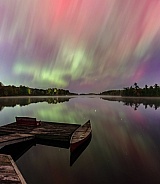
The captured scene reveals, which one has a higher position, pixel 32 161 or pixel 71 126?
pixel 71 126

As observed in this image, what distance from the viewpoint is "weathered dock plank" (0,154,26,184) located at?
12198 mm

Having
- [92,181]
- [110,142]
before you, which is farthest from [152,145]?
[92,181]

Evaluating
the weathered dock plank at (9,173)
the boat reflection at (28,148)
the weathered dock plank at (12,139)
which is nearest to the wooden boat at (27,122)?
the boat reflection at (28,148)

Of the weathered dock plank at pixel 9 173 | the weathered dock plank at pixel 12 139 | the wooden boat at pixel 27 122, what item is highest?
the wooden boat at pixel 27 122

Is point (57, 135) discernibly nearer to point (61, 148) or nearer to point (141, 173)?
point (61, 148)

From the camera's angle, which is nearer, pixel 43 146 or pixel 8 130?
pixel 43 146

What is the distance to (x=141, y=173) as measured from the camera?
708 inches

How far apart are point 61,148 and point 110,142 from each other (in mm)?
8012

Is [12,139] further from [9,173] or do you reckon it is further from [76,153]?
[9,173]

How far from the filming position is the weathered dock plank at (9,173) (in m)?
12.2

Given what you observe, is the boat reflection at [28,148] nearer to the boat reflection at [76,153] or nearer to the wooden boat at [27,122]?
the boat reflection at [76,153]

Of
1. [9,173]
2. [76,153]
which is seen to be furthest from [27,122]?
[9,173]

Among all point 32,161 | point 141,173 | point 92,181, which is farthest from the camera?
point 32,161

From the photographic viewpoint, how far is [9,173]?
13297 millimetres
